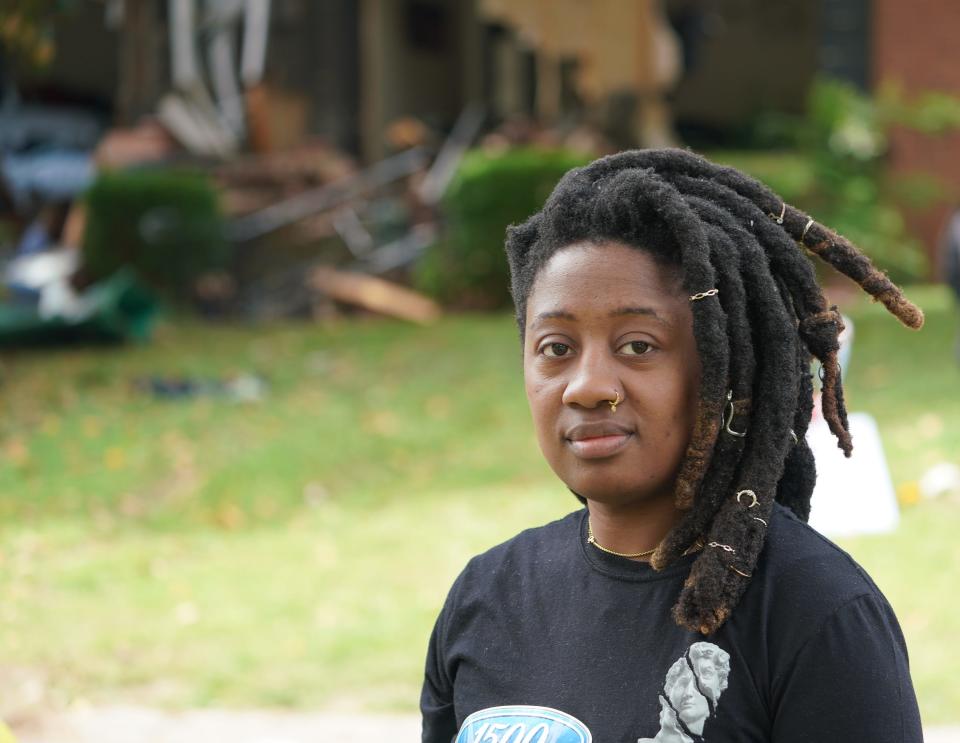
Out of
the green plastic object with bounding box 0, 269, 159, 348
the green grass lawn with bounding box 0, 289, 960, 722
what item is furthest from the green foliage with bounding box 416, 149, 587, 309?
the green plastic object with bounding box 0, 269, 159, 348

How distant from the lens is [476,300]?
43.4 feet

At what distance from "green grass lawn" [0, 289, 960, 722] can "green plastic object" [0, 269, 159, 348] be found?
24 cm

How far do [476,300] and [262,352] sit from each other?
101 inches

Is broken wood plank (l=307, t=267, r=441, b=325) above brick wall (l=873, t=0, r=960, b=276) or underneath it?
underneath

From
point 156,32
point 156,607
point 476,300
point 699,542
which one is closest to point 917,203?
point 476,300

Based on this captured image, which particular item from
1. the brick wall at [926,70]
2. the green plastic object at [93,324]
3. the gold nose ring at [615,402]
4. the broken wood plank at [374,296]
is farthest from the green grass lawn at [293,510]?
the brick wall at [926,70]

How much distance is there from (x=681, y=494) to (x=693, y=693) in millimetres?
283

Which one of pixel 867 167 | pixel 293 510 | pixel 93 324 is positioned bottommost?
pixel 293 510

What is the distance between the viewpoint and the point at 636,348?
188 centimetres

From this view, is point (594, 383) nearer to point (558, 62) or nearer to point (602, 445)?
point (602, 445)

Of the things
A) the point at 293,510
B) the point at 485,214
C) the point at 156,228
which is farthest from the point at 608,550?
the point at 156,228

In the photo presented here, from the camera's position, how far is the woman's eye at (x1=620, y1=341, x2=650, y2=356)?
1871mm

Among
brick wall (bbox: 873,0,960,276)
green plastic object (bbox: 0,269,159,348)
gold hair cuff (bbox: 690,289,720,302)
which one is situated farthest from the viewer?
brick wall (bbox: 873,0,960,276)

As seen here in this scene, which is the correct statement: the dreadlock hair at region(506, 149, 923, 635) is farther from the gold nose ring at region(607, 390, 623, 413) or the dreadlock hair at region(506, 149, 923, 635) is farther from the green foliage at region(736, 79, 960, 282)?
the green foliage at region(736, 79, 960, 282)
